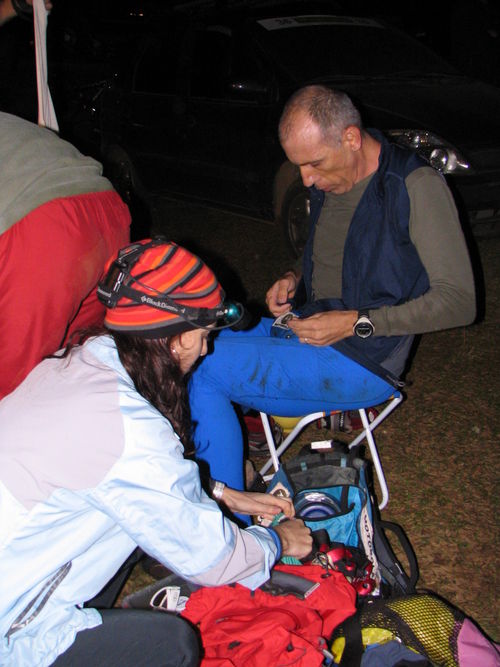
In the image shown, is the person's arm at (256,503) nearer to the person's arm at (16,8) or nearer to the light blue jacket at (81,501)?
the light blue jacket at (81,501)

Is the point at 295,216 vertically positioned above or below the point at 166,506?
below

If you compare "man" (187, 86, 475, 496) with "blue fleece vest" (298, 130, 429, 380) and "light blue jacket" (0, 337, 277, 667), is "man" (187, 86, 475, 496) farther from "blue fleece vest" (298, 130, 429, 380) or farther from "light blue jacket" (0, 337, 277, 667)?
"light blue jacket" (0, 337, 277, 667)

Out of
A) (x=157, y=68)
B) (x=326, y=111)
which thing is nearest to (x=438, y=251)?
(x=326, y=111)

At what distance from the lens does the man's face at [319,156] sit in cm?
212

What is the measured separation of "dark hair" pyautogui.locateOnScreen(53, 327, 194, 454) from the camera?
1.54 m

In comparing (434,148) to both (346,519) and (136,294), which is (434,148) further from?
(136,294)

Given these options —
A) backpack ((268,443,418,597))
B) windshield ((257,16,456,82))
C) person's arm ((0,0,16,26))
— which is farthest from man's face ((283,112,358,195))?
windshield ((257,16,456,82))

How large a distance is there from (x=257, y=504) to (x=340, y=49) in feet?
14.2

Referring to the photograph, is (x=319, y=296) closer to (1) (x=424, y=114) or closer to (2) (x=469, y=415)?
(2) (x=469, y=415)

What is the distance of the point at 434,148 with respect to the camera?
4328 mm

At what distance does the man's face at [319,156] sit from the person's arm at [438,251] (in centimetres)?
25

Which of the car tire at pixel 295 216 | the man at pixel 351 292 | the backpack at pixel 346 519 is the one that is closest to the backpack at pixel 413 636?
the backpack at pixel 346 519

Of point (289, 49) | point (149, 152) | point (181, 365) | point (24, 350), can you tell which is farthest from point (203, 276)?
point (149, 152)

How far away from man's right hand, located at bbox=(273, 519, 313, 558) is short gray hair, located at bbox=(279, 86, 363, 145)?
1356 millimetres
